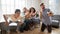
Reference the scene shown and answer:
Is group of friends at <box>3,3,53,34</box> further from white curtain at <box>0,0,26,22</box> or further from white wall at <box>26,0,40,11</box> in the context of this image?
white wall at <box>26,0,40,11</box>

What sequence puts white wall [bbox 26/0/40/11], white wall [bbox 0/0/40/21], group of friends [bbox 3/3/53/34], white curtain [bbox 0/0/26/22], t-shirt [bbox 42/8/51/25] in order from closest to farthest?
1. group of friends [bbox 3/3/53/34]
2. t-shirt [bbox 42/8/51/25]
3. white curtain [bbox 0/0/26/22]
4. white wall [bbox 0/0/40/21]
5. white wall [bbox 26/0/40/11]

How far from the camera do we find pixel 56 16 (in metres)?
6.11

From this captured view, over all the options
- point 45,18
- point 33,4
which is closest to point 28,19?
point 45,18

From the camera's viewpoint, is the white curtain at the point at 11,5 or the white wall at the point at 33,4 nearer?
the white curtain at the point at 11,5

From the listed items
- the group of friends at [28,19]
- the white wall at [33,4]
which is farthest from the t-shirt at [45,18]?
the white wall at [33,4]

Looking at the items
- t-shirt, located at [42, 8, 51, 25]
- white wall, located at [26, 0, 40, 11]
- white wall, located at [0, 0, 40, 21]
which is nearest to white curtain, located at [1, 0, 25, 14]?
white wall, located at [0, 0, 40, 21]

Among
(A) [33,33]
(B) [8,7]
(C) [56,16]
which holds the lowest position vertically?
(A) [33,33]

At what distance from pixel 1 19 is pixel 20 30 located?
2.74 feet

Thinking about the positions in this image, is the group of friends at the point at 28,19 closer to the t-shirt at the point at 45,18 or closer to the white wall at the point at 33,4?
the t-shirt at the point at 45,18

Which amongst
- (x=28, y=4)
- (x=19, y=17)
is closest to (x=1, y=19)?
(x=19, y=17)

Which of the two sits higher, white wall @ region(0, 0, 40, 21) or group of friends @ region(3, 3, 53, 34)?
white wall @ region(0, 0, 40, 21)

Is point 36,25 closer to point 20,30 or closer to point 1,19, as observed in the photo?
point 20,30

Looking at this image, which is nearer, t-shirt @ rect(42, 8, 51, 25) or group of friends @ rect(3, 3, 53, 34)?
group of friends @ rect(3, 3, 53, 34)

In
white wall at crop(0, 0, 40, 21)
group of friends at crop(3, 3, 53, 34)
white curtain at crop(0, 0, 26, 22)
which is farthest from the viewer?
white wall at crop(0, 0, 40, 21)
